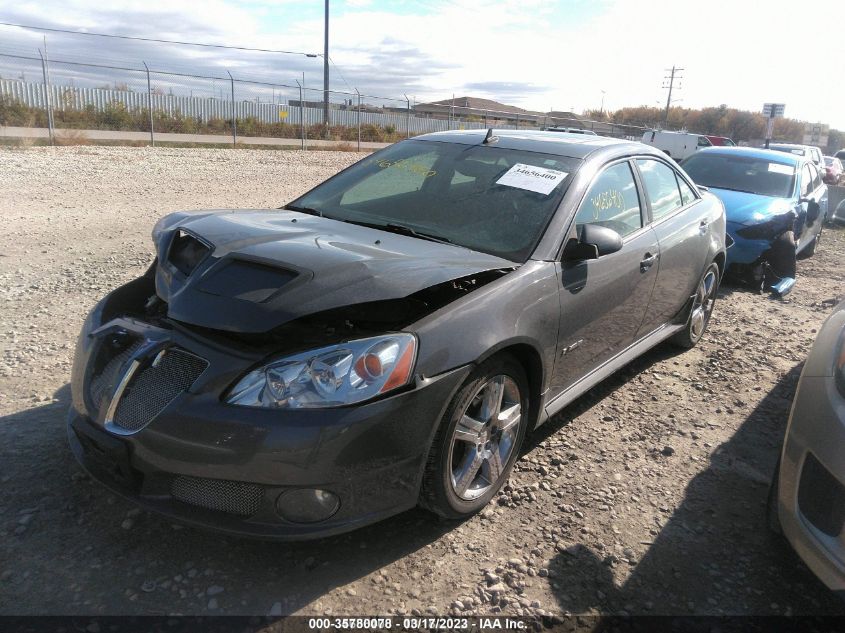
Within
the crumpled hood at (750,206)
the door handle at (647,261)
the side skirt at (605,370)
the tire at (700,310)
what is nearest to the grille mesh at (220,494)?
the side skirt at (605,370)

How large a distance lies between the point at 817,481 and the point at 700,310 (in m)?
3.08

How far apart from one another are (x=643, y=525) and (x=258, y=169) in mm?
14665

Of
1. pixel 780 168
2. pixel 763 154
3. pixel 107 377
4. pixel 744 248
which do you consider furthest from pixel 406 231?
pixel 763 154

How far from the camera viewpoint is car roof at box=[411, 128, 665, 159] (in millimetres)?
3891

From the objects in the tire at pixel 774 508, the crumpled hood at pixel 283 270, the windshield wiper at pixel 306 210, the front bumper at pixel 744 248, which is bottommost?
the tire at pixel 774 508

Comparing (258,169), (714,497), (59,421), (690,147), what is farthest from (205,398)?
(690,147)

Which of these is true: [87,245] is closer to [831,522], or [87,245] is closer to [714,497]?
[714,497]

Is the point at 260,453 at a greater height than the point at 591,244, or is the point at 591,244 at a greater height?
the point at 591,244

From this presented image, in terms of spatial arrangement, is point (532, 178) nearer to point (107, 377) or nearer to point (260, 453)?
point (260, 453)

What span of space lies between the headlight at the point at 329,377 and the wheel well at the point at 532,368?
62 cm

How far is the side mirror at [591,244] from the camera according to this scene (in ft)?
10.6

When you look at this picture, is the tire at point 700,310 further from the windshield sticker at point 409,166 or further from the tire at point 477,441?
the tire at point 477,441

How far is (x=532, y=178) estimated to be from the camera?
3611mm

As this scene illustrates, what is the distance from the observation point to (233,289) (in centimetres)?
254
